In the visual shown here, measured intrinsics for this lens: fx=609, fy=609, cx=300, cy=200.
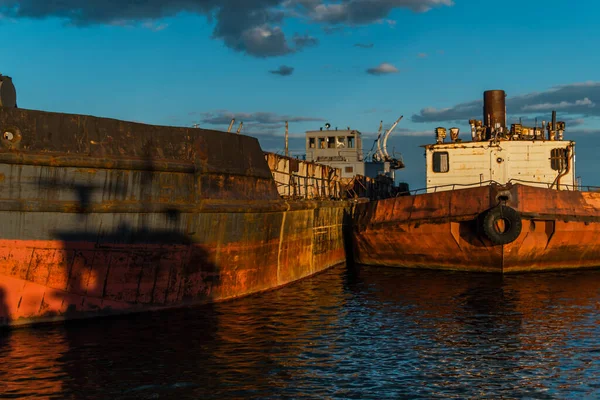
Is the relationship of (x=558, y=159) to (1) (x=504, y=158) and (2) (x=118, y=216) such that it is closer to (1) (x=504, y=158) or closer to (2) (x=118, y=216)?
(1) (x=504, y=158)

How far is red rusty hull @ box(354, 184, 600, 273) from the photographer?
15305 millimetres

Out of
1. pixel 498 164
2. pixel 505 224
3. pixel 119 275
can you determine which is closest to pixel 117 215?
pixel 119 275

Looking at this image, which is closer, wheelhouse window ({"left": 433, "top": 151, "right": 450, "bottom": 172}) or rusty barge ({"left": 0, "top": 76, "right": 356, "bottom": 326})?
rusty barge ({"left": 0, "top": 76, "right": 356, "bottom": 326})

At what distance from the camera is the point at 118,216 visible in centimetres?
991

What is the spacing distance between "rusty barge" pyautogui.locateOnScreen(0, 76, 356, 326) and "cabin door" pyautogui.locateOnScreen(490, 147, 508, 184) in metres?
8.77

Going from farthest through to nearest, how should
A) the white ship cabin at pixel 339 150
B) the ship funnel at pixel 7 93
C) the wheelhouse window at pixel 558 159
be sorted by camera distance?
the white ship cabin at pixel 339 150
the wheelhouse window at pixel 558 159
the ship funnel at pixel 7 93

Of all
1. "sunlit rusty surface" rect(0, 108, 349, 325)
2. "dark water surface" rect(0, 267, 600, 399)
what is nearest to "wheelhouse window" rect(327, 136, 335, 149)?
"dark water surface" rect(0, 267, 600, 399)

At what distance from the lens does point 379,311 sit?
11555 millimetres

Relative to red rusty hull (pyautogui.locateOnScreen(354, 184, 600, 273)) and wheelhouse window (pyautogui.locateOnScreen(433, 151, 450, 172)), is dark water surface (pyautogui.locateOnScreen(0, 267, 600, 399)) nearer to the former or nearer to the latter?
red rusty hull (pyautogui.locateOnScreen(354, 184, 600, 273))

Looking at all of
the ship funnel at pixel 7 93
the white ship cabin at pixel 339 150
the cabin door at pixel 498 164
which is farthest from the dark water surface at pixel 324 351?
the white ship cabin at pixel 339 150

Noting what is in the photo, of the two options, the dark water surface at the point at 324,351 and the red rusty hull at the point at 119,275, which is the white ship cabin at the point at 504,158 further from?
the red rusty hull at the point at 119,275

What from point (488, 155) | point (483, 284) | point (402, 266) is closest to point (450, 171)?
point (488, 155)

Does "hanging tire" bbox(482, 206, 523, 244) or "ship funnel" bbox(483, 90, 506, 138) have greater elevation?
"ship funnel" bbox(483, 90, 506, 138)

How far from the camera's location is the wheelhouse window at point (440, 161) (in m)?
18.8
